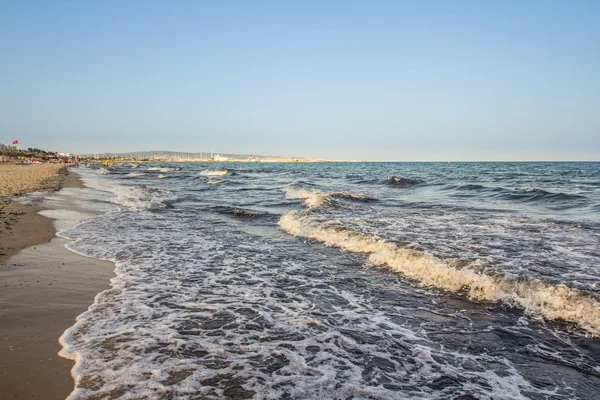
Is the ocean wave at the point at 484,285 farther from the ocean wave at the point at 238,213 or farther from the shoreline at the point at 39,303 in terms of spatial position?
the ocean wave at the point at 238,213

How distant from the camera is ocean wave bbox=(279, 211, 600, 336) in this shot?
5.15 metres

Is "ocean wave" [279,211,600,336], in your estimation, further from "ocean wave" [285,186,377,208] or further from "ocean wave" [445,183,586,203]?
"ocean wave" [445,183,586,203]

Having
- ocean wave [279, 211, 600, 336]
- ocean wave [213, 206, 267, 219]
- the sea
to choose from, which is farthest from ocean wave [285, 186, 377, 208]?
ocean wave [279, 211, 600, 336]

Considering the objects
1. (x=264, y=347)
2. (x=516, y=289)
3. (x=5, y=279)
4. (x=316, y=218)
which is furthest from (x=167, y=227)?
(x=516, y=289)

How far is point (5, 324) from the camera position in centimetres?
416

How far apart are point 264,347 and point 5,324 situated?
2.99 m

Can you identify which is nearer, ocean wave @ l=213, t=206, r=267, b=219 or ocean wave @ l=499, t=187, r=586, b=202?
ocean wave @ l=213, t=206, r=267, b=219

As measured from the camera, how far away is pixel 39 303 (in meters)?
4.87

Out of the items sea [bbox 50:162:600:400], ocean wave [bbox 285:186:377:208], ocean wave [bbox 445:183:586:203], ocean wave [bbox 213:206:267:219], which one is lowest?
ocean wave [bbox 213:206:267:219]

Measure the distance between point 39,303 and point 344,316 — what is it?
162 inches

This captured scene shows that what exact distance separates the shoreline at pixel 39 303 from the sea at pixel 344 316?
0.17m

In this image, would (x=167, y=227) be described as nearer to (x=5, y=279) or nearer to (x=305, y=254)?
(x=305, y=254)

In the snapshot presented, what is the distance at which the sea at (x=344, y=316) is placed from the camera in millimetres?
3393

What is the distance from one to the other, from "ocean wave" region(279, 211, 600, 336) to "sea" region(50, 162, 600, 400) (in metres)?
0.03
